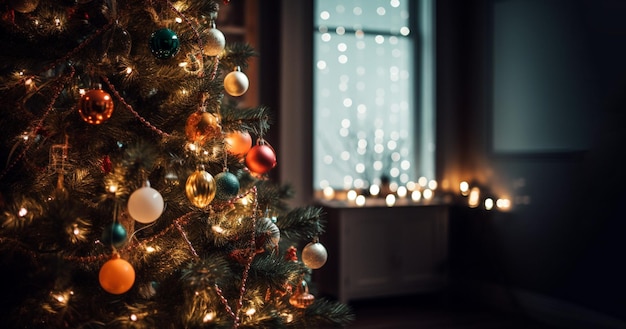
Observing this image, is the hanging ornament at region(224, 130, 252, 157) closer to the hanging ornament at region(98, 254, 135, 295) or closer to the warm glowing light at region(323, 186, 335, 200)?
the hanging ornament at region(98, 254, 135, 295)

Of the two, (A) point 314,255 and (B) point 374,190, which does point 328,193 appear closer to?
(B) point 374,190

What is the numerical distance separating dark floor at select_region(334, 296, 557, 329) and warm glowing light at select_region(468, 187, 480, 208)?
0.60 m

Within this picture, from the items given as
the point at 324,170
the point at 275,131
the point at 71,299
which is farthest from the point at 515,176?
the point at 71,299

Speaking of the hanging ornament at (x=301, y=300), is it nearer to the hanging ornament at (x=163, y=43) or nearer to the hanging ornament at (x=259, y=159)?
the hanging ornament at (x=259, y=159)

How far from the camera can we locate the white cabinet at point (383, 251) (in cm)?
346

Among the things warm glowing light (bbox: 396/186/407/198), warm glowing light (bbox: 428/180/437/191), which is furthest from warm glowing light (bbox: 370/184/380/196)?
warm glowing light (bbox: 428/180/437/191)

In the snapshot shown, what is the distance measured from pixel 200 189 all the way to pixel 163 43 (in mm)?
324

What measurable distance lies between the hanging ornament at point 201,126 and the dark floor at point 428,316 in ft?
6.82

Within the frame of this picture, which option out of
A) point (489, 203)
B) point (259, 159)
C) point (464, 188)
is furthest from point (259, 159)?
point (464, 188)

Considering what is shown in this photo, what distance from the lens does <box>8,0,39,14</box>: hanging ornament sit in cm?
127

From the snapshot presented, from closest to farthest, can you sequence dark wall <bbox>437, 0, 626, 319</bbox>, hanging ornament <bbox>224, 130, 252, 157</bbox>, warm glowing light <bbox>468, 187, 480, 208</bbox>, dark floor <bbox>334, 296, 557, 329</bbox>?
hanging ornament <bbox>224, 130, 252, 157</bbox> < dark wall <bbox>437, 0, 626, 319</bbox> < dark floor <bbox>334, 296, 557, 329</bbox> < warm glowing light <bbox>468, 187, 480, 208</bbox>

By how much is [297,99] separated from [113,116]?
7.70 ft

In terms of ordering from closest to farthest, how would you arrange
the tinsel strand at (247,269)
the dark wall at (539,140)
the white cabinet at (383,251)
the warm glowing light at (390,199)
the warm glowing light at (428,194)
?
the tinsel strand at (247,269)
the dark wall at (539,140)
the white cabinet at (383,251)
the warm glowing light at (390,199)
the warm glowing light at (428,194)

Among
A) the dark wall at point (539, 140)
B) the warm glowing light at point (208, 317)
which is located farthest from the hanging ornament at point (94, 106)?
the dark wall at point (539, 140)
